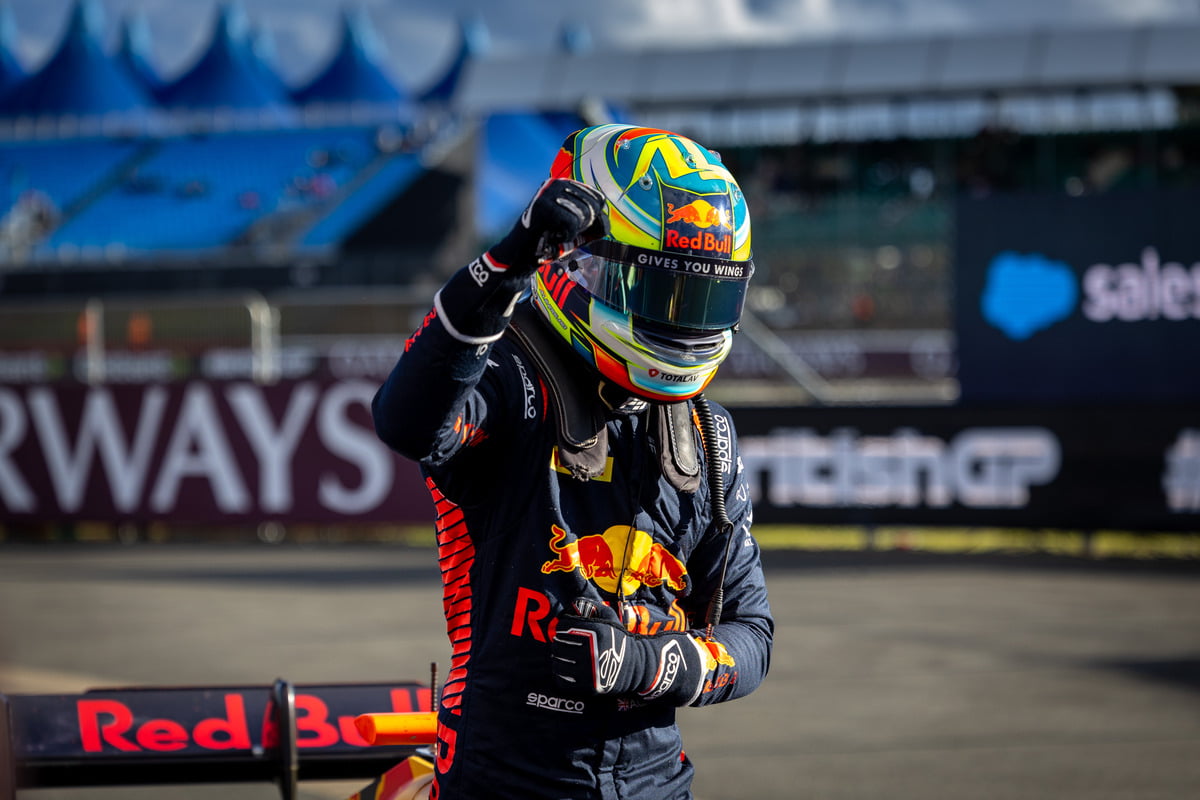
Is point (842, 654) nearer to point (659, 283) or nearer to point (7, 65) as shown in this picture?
point (659, 283)

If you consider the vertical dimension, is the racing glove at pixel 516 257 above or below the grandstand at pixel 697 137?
below

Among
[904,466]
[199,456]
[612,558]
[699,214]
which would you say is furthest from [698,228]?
[199,456]

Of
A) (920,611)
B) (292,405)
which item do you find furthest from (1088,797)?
(292,405)

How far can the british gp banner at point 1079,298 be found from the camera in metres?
11.2

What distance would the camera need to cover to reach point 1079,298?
11.5m

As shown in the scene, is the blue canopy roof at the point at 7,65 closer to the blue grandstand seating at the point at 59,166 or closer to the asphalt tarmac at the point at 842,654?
the blue grandstand seating at the point at 59,166

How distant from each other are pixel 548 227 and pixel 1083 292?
10.4 m

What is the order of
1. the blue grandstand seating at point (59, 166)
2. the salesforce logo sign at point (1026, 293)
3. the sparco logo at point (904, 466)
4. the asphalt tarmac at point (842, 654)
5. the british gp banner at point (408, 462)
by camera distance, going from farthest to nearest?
1. the blue grandstand seating at point (59, 166)
2. the salesforce logo sign at point (1026, 293)
3. the sparco logo at point (904, 466)
4. the british gp banner at point (408, 462)
5. the asphalt tarmac at point (842, 654)

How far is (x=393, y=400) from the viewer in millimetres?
2051

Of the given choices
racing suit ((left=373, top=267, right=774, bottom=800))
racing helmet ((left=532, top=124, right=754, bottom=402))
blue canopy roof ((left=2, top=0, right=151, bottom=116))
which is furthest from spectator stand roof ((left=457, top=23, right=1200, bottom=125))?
racing suit ((left=373, top=267, right=774, bottom=800))

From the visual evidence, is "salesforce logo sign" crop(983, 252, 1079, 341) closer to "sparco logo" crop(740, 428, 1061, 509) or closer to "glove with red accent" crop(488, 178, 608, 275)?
"sparco logo" crop(740, 428, 1061, 509)

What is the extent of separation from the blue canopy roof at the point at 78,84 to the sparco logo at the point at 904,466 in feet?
149

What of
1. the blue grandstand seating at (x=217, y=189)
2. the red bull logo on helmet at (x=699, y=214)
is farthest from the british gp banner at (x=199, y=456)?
the blue grandstand seating at (x=217, y=189)

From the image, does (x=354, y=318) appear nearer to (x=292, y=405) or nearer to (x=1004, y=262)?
(x=292, y=405)
